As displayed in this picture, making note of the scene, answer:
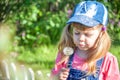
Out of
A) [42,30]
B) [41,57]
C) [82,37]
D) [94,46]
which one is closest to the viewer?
[82,37]

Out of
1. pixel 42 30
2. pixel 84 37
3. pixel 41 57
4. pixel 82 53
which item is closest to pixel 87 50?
pixel 82 53

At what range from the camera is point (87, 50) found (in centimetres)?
276

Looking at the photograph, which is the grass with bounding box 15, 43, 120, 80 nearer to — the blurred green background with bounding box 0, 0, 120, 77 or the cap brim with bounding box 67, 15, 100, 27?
the blurred green background with bounding box 0, 0, 120, 77

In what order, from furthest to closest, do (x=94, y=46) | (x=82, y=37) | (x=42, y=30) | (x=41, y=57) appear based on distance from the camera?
(x=42, y=30) → (x=41, y=57) → (x=94, y=46) → (x=82, y=37)

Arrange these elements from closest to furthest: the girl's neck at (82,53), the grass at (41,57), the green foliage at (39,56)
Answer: the girl's neck at (82,53), the grass at (41,57), the green foliage at (39,56)

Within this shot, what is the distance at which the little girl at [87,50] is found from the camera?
8.73 ft

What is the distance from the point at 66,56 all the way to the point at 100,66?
0.21 metres

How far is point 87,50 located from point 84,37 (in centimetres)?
15

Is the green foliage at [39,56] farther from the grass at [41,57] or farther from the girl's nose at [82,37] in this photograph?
the girl's nose at [82,37]

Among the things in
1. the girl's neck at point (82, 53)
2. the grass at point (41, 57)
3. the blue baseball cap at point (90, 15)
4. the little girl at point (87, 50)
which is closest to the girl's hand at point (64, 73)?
the little girl at point (87, 50)

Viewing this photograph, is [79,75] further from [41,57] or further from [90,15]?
[41,57]

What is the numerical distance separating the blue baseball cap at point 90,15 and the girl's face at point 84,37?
0.04 meters

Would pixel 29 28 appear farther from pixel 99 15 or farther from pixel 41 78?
pixel 99 15

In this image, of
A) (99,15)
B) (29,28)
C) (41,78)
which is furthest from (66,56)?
(29,28)
